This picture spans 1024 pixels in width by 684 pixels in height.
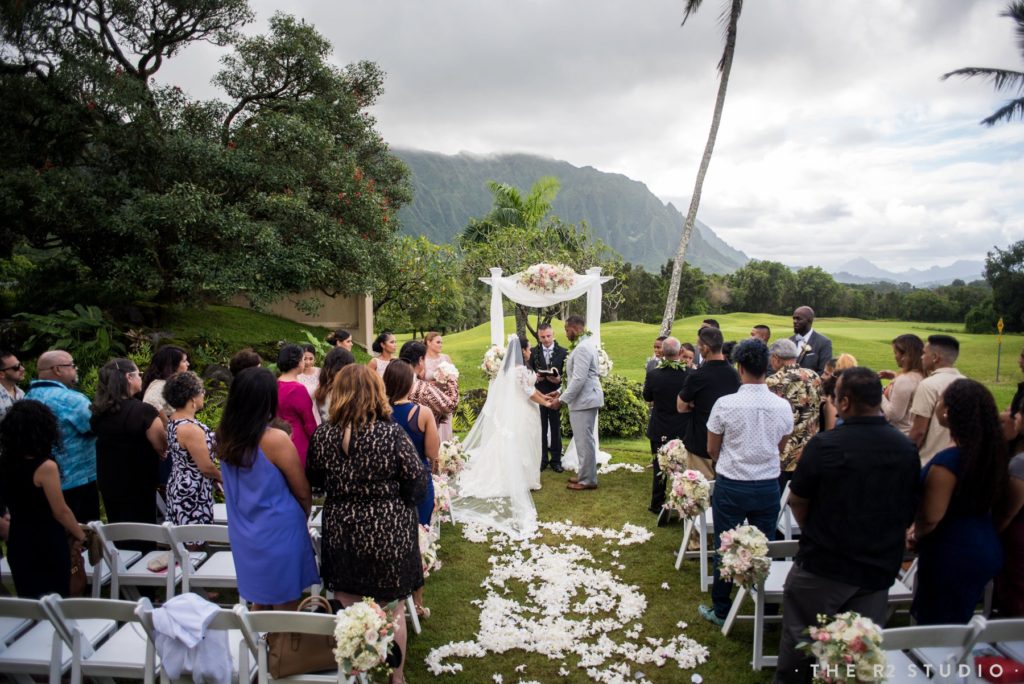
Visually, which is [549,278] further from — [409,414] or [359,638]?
[359,638]

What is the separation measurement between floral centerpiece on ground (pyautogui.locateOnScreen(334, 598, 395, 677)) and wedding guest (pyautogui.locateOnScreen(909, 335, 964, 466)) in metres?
4.35

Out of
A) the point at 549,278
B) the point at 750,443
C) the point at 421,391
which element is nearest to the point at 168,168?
the point at 549,278

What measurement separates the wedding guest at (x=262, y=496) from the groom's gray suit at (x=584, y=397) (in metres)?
4.58

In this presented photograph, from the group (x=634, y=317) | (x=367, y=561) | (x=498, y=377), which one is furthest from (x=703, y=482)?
(x=634, y=317)

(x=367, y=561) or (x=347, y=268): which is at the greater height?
(x=347, y=268)

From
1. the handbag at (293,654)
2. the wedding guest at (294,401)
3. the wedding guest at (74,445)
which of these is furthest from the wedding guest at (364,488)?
the wedding guest at (74,445)

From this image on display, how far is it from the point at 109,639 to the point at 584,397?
5.38 m

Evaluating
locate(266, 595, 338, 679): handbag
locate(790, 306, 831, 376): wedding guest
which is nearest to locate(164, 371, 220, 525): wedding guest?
locate(266, 595, 338, 679): handbag

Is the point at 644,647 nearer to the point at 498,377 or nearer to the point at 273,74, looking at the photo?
the point at 498,377

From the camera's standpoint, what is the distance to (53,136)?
1020 cm

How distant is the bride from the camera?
22.9 feet

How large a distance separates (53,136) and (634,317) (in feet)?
130

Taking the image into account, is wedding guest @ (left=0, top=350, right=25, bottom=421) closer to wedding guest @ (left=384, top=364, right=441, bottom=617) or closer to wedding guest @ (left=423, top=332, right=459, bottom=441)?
wedding guest @ (left=384, top=364, right=441, bottom=617)

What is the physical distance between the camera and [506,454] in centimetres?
734
